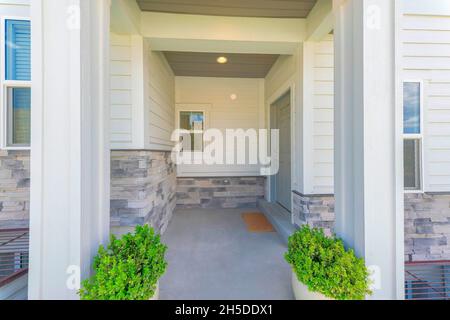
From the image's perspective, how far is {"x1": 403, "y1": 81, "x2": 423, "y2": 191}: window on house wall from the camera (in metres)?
2.73

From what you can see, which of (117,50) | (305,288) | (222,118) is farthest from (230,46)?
(305,288)

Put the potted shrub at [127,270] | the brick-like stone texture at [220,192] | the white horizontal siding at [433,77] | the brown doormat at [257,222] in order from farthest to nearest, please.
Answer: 1. the brick-like stone texture at [220,192]
2. the brown doormat at [257,222]
3. the white horizontal siding at [433,77]
4. the potted shrub at [127,270]

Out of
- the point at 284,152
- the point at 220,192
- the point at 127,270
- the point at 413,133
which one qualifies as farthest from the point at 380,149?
the point at 220,192

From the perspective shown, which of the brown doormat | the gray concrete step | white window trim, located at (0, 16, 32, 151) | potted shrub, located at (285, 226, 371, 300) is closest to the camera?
potted shrub, located at (285, 226, 371, 300)

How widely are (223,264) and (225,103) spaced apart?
3738 millimetres

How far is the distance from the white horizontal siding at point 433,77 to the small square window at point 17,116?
4.66m

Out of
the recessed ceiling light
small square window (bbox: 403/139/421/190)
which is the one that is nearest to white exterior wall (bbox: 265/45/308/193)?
the recessed ceiling light

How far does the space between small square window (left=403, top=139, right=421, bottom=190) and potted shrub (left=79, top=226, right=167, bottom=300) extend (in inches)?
124

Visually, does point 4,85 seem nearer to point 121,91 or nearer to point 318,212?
point 121,91

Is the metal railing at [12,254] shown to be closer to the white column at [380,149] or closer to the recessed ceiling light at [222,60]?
the white column at [380,149]

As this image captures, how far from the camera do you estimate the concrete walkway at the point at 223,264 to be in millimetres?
1943

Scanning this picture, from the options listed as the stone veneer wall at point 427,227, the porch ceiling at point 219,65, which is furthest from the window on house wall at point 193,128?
the stone veneer wall at point 427,227

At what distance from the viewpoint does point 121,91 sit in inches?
106

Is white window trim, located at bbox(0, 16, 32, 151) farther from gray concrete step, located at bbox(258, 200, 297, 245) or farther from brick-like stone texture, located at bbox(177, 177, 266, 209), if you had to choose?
gray concrete step, located at bbox(258, 200, 297, 245)
